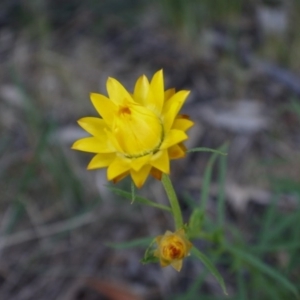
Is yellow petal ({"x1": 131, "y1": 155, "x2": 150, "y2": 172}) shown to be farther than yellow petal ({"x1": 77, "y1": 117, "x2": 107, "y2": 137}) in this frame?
No

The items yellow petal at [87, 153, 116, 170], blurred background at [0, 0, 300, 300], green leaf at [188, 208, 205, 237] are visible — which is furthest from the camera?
blurred background at [0, 0, 300, 300]

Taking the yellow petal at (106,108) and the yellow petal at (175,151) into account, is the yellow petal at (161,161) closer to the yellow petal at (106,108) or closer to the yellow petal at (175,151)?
the yellow petal at (175,151)

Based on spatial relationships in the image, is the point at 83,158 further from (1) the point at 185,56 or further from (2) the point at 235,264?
(2) the point at 235,264

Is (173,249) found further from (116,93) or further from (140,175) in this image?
(116,93)

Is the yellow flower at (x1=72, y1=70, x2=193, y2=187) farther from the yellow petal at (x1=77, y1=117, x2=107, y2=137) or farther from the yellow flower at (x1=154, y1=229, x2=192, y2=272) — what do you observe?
the yellow flower at (x1=154, y1=229, x2=192, y2=272)

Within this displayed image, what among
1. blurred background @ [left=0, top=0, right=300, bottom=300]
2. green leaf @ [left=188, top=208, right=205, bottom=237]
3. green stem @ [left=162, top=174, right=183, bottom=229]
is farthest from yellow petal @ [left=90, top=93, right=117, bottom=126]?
blurred background @ [left=0, top=0, right=300, bottom=300]

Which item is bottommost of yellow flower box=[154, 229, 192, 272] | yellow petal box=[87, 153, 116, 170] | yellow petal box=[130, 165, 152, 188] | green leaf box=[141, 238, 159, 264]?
green leaf box=[141, 238, 159, 264]

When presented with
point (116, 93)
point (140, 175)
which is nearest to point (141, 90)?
point (116, 93)
